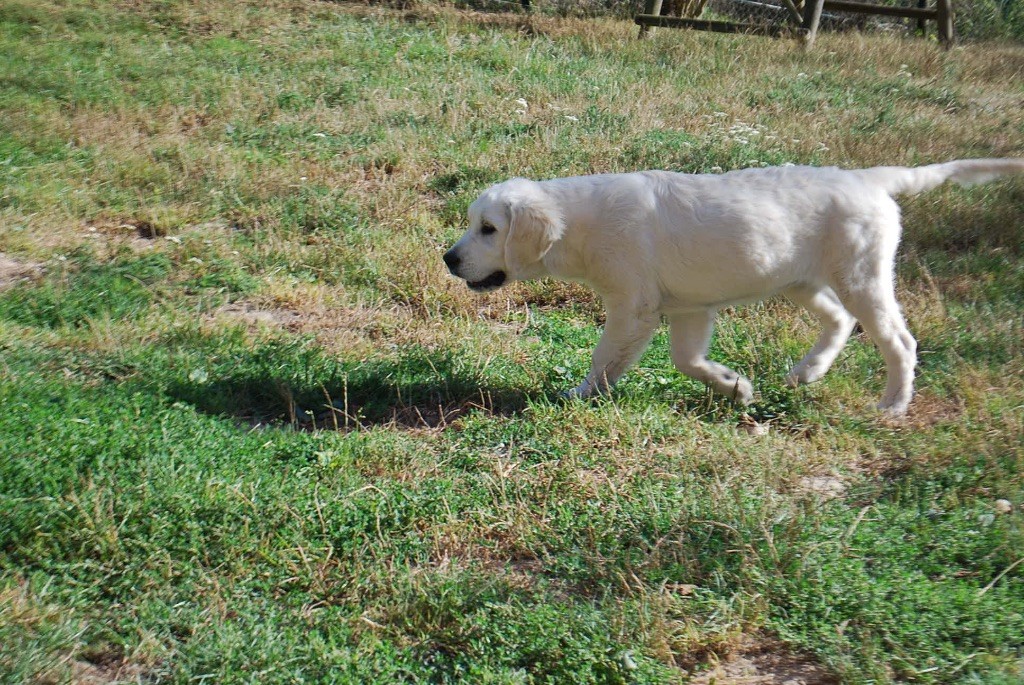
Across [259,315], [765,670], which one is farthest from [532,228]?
→ [765,670]

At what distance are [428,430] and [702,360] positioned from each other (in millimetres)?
1576

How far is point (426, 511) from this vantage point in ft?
14.2

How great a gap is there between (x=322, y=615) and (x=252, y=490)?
82cm

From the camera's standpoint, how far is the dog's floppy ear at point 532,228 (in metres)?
5.21

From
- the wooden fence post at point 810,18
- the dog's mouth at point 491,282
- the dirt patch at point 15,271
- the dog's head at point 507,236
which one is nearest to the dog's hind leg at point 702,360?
the dog's head at point 507,236

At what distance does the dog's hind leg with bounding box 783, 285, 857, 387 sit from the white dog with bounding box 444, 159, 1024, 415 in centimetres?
13

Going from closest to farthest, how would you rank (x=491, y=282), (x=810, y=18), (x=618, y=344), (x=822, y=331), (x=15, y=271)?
(x=618, y=344) < (x=491, y=282) < (x=822, y=331) < (x=15, y=271) < (x=810, y=18)

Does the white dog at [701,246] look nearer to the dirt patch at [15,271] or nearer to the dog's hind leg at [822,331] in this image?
the dog's hind leg at [822,331]

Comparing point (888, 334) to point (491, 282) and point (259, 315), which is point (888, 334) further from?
point (259, 315)

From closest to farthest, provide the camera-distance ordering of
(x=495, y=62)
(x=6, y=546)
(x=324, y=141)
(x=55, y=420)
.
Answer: (x=6, y=546) < (x=55, y=420) < (x=324, y=141) < (x=495, y=62)

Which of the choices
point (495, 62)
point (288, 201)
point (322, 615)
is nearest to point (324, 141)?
point (288, 201)

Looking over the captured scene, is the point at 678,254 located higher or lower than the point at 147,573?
higher

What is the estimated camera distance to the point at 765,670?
136 inches

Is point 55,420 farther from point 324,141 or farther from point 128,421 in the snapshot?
point 324,141
